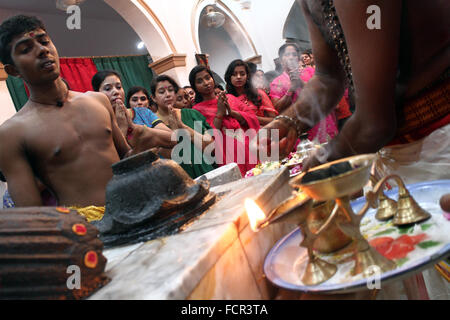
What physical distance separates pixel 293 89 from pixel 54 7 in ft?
21.9

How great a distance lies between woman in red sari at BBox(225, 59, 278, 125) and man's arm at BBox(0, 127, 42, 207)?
10.5 ft

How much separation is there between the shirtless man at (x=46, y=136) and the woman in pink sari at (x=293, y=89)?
2309mm

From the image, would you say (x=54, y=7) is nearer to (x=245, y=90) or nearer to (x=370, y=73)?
(x=245, y=90)

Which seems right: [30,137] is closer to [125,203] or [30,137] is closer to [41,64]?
[41,64]

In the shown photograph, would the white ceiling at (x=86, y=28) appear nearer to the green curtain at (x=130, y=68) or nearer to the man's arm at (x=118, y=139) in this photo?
the green curtain at (x=130, y=68)

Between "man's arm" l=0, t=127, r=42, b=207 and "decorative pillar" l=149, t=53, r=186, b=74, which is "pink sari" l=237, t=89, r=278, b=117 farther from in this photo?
"man's arm" l=0, t=127, r=42, b=207

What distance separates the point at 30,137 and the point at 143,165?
114 cm

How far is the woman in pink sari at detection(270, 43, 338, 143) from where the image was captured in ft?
13.0

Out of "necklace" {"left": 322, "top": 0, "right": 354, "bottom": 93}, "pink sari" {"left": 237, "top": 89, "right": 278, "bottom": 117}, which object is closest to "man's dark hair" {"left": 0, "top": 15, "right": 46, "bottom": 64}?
"necklace" {"left": 322, "top": 0, "right": 354, "bottom": 93}

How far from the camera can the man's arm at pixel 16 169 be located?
1955 millimetres

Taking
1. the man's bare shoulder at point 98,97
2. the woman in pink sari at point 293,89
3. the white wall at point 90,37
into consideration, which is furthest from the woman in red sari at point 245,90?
the white wall at point 90,37

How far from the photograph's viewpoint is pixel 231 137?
4.14m

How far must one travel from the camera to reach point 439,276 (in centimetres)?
142

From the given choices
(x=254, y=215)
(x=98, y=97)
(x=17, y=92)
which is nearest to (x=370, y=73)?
(x=254, y=215)
